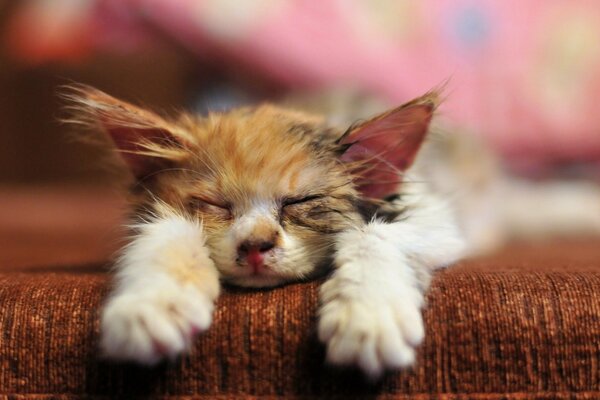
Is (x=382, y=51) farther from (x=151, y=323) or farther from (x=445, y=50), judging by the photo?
(x=151, y=323)

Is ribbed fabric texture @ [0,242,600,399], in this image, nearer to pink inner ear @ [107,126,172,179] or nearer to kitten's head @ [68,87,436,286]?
kitten's head @ [68,87,436,286]

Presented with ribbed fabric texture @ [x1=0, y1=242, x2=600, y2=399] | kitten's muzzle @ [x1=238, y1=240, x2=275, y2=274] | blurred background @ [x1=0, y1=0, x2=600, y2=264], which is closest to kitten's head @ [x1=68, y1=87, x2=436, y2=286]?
kitten's muzzle @ [x1=238, y1=240, x2=275, y2=274]

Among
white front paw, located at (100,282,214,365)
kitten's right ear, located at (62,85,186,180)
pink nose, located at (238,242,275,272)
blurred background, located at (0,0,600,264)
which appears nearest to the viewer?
white front paw, located at (100,282,214,365)

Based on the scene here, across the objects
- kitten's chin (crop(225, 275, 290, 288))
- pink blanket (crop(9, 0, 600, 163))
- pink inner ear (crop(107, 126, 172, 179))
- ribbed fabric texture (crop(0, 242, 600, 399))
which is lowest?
ribbed fabric texture (crop(0, 242, 600, 399))

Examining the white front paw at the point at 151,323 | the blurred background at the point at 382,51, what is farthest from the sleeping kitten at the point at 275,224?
the blurred background at the point at 382,51

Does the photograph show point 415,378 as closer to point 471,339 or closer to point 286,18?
point 471,339

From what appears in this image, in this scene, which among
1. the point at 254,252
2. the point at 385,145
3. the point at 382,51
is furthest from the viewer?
the point at 382,51

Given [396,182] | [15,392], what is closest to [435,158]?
[396,182]

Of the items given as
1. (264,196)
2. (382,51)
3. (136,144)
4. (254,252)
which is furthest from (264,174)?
(382,51)
